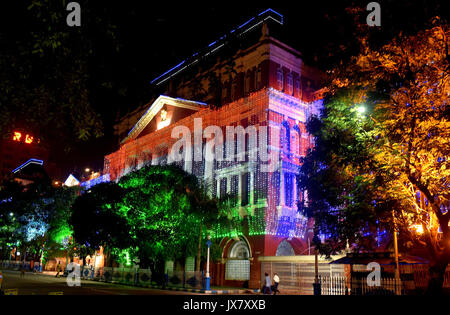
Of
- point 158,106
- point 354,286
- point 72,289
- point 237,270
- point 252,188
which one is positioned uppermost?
point 158,106

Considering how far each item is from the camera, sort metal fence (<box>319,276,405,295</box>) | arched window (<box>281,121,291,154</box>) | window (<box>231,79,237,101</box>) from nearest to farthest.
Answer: metal fence (<box>319,276,405,295</box>), arched window (<box>281,121,291,154</box>), window (<box>231,79,237,101</box>)

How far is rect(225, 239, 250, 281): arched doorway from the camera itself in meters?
33.8

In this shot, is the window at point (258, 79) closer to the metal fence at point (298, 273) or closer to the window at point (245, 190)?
the window at point (245, 190)

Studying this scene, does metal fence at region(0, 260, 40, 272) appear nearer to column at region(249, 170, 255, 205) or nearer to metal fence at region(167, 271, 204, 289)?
metal fence at region(167, 271, 204, 289)

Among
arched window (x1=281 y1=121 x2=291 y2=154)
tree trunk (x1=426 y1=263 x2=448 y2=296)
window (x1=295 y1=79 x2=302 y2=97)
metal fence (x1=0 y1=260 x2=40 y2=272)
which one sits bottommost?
metal fence (x1=0 y1=260 x2=40 y2=272)

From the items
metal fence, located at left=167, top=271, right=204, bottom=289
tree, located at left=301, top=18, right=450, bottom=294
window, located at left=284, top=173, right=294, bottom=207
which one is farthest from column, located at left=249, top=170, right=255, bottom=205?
tree, located at left=301, top=18, right=450, bottom=294

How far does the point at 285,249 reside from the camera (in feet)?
112

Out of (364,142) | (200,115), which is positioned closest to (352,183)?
(364,142)

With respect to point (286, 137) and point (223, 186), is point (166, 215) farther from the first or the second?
point (286, 137)

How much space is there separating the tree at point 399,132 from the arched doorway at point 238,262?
1587 centimetres

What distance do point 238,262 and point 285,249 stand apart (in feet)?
12.9

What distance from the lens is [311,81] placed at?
130 feet

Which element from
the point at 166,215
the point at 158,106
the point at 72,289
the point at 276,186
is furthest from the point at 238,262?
the point at 158,106

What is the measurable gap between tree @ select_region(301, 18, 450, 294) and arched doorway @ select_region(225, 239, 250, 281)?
15865 mm
